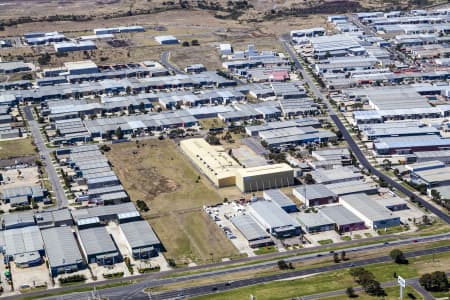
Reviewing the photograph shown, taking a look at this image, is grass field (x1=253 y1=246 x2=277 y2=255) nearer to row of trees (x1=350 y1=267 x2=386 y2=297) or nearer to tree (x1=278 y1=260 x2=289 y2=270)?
tree (x1=278 y1=260 x2=289 y2=270)

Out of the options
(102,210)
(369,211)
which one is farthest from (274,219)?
(102,210)

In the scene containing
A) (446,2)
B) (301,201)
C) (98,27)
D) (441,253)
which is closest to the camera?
(441,253)

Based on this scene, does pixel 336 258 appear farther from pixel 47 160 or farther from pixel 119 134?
pixel 119 134

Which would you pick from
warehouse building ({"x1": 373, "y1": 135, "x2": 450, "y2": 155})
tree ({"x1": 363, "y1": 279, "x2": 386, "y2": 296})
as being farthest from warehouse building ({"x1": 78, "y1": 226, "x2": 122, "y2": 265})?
warehouse building ({"x1": 373, "y1": 135, "x2": 450, "y2": 155})

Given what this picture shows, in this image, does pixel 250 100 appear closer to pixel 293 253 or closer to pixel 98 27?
pixel 293 253

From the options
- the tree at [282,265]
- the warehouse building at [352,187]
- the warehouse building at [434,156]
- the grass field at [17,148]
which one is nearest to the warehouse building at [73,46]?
the grass field at [17,148]

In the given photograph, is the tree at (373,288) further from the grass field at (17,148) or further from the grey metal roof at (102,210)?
the grass field at (17,148)

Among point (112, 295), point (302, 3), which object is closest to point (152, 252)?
point (112, 295)
